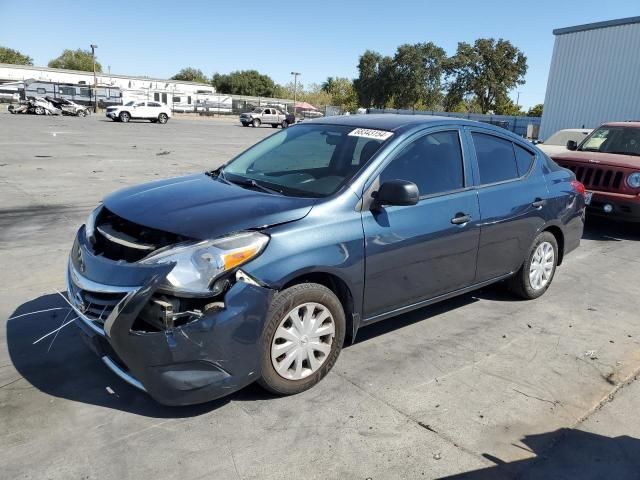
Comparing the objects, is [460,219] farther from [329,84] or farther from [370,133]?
[329,84]

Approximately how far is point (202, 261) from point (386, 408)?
146 centimetres

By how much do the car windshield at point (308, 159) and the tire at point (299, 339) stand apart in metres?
0.75

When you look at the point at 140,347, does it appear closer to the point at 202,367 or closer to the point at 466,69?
the point at 202,367

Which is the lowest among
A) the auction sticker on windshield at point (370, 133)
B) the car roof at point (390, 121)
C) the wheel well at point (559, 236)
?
the wheel well at point (559, 236)

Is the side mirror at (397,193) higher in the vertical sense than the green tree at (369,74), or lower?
lower

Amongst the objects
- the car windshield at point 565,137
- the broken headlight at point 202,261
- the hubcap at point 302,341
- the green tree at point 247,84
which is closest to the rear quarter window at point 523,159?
the hubcap at point 302,341

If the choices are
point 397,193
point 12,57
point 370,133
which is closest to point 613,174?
point 370,133

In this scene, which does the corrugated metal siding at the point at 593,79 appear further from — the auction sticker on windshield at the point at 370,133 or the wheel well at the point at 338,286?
the wheel well at the point at 338,286

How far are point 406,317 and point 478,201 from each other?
1.20 metres

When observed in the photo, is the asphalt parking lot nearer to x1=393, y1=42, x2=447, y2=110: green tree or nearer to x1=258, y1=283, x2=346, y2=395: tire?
x1=258, y1=283, x2=346, y2=395: tire

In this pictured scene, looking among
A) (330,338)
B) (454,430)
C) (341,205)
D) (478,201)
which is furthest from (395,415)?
(478,201)

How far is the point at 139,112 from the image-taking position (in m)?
40.3

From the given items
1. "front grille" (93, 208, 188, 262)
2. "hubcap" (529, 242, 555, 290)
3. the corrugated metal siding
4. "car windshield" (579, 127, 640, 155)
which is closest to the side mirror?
"front grille" (93, 208, 188, 262)

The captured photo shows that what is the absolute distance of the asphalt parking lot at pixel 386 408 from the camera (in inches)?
110
